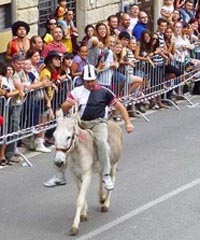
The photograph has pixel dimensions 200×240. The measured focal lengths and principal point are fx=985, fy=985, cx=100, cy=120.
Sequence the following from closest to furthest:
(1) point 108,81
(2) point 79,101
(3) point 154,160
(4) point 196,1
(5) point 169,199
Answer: (2) point 79,101
(5) point 169,199
(3) point 154,160
(1) point 108,81
(4) point 196,1

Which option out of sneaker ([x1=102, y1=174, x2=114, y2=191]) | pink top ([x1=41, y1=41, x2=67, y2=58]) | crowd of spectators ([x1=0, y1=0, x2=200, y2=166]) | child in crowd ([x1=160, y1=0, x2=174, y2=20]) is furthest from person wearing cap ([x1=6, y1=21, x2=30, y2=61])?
child in crowd ([x1=160, y1=0, x2=174, y2=20])

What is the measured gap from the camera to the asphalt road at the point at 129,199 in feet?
41.3

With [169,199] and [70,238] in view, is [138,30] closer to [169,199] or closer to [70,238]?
[169,199]

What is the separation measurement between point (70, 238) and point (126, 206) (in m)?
1.71

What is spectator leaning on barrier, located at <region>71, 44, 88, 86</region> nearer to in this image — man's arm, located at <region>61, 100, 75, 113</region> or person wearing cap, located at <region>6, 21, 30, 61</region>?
person wearing cap, located at <region>6, 21, 30, 61</region>

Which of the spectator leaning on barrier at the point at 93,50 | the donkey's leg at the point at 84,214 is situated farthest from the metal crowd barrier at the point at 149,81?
the donkey's leg at the point at 84,214

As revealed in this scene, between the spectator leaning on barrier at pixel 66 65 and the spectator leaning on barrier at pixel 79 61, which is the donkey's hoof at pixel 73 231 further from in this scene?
the spectator leaning on barrier at pixel 79 61

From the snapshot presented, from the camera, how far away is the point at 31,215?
13.3m

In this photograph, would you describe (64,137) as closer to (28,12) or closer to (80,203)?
(80,203)

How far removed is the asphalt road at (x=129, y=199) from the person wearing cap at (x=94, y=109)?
0.55 m

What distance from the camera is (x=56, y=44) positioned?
62.1 ft

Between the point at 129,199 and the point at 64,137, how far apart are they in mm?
2269

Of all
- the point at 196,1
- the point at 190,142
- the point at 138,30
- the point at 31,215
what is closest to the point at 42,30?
the point at 138,30

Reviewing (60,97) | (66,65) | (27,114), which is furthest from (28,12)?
(27,114)
